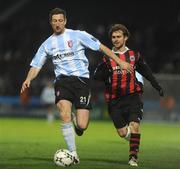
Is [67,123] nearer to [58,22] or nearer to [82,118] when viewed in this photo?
[82,118]

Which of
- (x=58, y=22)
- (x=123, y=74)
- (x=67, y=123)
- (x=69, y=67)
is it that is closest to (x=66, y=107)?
(x=67, y=123)

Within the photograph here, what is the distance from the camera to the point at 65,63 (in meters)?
10.3

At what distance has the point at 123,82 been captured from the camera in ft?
34.7

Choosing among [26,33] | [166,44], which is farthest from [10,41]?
[166,44]

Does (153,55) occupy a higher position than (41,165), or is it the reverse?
(153,55)

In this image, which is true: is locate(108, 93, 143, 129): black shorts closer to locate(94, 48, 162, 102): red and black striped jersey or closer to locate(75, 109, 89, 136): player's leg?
locate(94, 48, 162, 102): red and black striped jersey

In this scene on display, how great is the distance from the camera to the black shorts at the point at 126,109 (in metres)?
10.4

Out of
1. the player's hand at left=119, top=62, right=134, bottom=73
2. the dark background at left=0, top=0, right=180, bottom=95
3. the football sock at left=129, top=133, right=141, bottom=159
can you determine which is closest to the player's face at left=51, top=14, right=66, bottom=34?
the player's hand at left=119, top=62, right=134, bottom=73

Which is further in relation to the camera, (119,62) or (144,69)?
(144,69)

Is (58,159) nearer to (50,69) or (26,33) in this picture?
(50,69)

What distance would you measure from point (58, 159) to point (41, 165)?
0.86 ft

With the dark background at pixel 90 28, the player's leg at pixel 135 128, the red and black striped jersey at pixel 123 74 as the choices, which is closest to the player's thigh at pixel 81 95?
the red and black striped jersey at pixel 123 74

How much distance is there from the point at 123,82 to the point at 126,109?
16.7 inches

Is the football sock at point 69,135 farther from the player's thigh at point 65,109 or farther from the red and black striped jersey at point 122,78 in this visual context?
the red and black striped jersey at point 122,78
